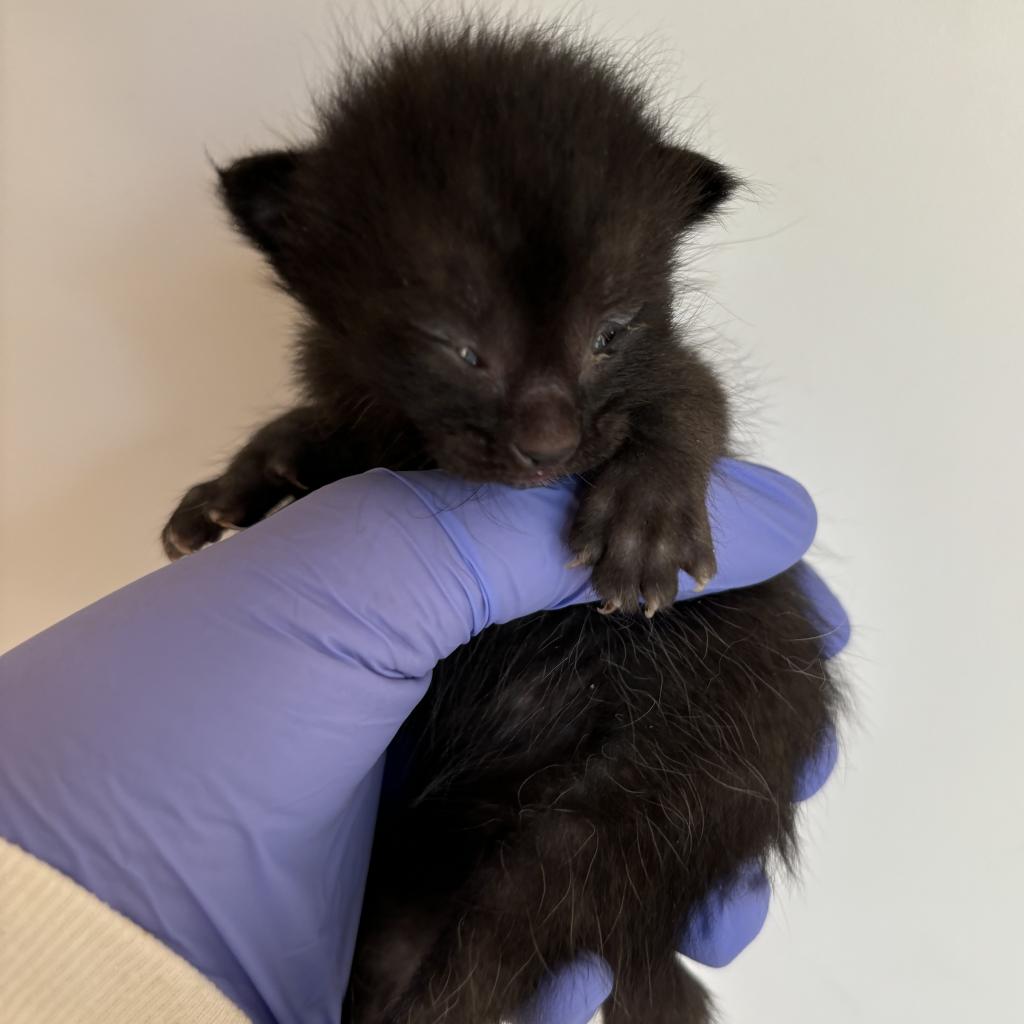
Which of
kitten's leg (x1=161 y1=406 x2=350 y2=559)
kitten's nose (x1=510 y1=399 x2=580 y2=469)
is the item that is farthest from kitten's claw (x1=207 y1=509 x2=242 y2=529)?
kitten's nose (x1=510 y1=399 x2=580 y2=469)

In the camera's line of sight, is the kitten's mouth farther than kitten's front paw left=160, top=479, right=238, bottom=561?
No

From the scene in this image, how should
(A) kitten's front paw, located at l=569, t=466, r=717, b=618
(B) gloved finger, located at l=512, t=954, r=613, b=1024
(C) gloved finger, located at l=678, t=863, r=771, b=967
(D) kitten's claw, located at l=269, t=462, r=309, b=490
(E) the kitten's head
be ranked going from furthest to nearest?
1. (D) kitten's claw, located at l=269, t=462, r=309, b=490
2. (C) gloved finger, located at l=678, t=863, r=771, b=967
3. (B) gloved finger, located at l=512, t=954, r=613, b=1024
4. (A) kitten's front paw, located at l=569, t=466, r=717, b=618
5. (E) the kitten's head

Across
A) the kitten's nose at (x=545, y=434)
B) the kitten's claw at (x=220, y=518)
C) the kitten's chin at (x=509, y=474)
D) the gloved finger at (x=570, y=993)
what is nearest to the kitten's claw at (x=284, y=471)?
the kitten's claw at (x=220, y=518)

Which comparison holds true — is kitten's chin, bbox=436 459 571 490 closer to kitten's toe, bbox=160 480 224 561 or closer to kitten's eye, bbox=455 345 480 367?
kitten's eye, bbox=455 345 480 367

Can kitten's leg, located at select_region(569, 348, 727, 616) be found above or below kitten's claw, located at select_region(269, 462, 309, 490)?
below

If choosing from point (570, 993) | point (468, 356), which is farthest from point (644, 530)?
point (570, 993)

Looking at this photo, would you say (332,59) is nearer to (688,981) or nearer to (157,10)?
(157,10)
